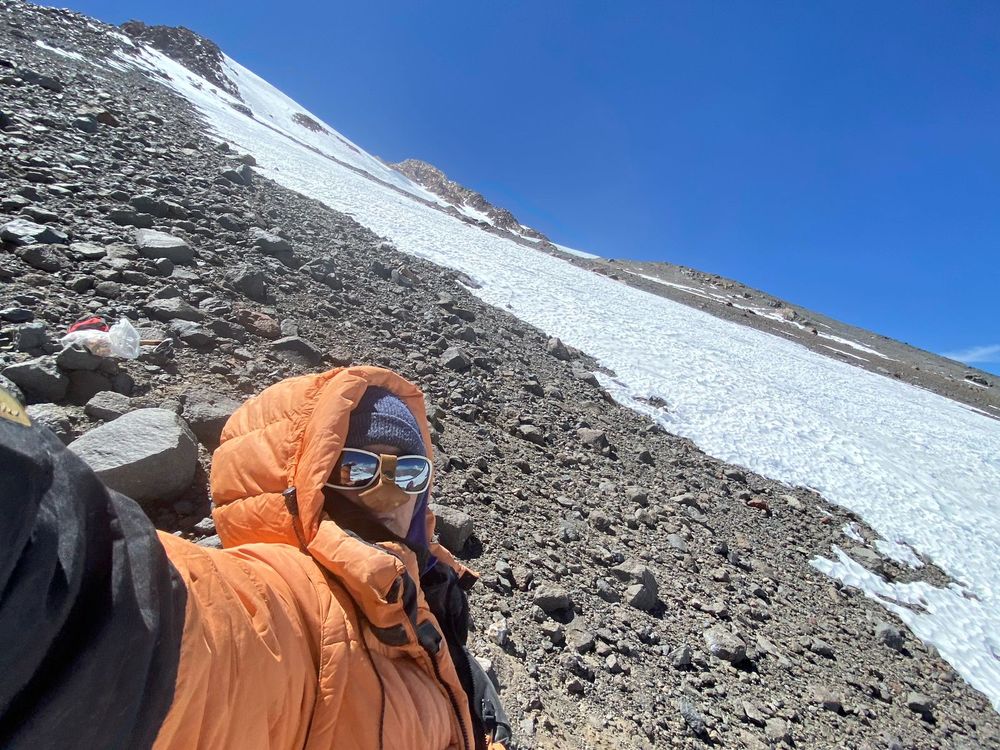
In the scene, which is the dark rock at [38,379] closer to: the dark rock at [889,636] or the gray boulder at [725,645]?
the gray boulder at [725,645]

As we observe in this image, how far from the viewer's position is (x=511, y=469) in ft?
19.9

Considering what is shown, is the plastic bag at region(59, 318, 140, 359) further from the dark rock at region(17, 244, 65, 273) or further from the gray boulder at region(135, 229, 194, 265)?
the gray boulder at region(135, 229, 194, 265)

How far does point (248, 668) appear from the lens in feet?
3.43

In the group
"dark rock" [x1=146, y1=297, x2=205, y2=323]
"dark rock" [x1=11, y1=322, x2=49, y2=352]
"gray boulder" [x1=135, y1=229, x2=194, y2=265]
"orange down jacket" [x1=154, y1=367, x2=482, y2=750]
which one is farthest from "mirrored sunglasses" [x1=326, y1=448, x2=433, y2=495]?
"gray boulder" [x1=135, y1=229, x2=194, y2=265]

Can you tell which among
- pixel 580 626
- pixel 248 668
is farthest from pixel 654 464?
pixel 248 668

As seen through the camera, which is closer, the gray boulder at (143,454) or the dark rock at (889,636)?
the gray boulder at (143,454)

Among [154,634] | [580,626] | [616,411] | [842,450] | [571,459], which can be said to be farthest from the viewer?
[842,450]

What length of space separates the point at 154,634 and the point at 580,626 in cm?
378

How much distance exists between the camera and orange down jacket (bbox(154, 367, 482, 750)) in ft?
3.27

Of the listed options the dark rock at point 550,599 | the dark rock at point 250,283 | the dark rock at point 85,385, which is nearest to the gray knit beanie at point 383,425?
the dark rock at point 550,599

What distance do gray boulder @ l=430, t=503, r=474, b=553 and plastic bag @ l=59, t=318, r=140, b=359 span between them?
2.88m

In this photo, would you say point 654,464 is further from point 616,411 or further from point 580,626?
point 580,626

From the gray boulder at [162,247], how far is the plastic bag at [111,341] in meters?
2.10

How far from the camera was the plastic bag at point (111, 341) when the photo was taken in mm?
4027
